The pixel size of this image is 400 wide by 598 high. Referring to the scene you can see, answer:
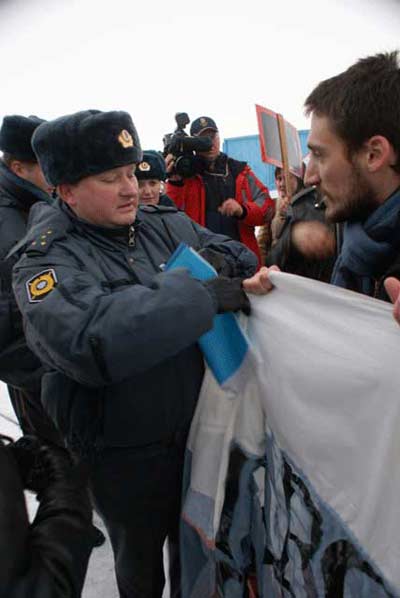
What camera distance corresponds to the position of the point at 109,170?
0.97 meters

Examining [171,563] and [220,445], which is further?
[171,563]

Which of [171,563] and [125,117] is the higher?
[125,117]

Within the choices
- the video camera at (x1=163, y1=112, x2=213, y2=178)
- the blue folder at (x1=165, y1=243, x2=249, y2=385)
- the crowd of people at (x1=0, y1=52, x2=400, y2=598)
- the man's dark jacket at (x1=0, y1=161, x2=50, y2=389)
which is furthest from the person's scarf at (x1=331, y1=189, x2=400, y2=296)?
the video camera at (x1=163, y1=112, x2=213, y2=178)

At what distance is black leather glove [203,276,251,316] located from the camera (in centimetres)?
85

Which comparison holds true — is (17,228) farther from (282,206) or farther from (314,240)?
(282,206)

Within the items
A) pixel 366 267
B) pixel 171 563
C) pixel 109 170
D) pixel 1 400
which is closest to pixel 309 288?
pixel 366 267

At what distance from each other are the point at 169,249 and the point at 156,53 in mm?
6192

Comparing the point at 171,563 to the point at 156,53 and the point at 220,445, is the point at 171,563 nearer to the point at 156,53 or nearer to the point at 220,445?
the point at 220,445

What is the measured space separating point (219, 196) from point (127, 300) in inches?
66.4

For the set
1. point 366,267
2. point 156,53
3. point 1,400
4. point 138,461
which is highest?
point 156,53

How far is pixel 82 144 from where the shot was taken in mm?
931

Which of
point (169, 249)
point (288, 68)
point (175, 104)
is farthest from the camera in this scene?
point (175, 104)

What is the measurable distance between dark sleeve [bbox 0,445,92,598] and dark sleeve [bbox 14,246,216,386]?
8.2 inches

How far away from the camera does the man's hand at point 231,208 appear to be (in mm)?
2293
